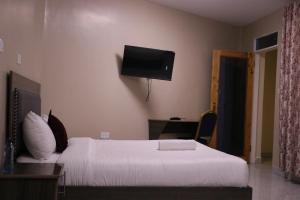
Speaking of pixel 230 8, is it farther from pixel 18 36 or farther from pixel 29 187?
pixel 29 187

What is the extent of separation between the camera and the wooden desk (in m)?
5.40

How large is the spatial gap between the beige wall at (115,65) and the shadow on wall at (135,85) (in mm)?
16

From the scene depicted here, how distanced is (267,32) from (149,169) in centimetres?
402

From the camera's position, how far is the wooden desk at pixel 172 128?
5402 mm

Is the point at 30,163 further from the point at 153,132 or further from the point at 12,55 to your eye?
the point at 153,132

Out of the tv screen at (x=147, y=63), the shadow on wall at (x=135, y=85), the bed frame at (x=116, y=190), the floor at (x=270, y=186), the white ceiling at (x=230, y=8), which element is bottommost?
the floor at (x=270, y=186)

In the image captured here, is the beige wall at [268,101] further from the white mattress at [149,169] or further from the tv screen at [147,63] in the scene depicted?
the white mattress at [149,169]

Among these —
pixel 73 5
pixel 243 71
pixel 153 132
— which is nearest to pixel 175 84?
pixel 153 132

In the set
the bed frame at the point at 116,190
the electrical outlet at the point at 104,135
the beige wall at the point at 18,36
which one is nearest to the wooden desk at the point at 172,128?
the electrical outlet at the point at 104,135

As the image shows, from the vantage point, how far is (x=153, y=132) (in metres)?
5.44

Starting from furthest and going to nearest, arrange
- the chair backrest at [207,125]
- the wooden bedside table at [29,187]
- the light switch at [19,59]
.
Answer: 1. the chair backrest at [207,125]
2. the light switch at [19,59]
3. the wooden bedside table at [29,187]

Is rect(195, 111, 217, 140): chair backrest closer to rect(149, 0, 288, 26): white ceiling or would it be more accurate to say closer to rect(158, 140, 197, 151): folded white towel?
rect(158, 140, 197, 151): folded white towel

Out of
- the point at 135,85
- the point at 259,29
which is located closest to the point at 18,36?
the point at 135,85

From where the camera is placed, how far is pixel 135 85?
5484 mm
